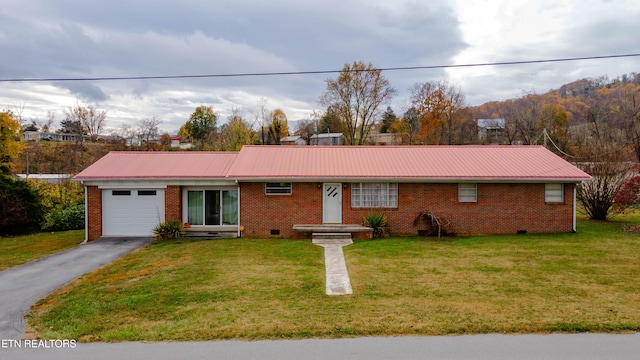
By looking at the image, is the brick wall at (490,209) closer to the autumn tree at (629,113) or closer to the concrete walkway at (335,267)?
the concrete walkway at (335,267)

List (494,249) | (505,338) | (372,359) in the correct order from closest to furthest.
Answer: (372,359) < (505,338) < (494,249)

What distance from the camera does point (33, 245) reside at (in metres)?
17.7

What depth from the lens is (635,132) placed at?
39094mm

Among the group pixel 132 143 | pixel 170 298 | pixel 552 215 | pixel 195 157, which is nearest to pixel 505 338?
pixel 170 298

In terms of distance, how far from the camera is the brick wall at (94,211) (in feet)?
57.7

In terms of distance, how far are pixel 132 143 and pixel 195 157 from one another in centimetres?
3533

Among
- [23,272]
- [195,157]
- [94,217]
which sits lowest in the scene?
[23,272]

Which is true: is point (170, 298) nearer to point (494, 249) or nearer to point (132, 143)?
point (494, 249)

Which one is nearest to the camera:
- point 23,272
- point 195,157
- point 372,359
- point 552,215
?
point 372,359

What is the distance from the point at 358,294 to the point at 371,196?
887cm

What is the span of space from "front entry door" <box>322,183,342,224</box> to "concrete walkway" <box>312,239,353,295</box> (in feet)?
4.90

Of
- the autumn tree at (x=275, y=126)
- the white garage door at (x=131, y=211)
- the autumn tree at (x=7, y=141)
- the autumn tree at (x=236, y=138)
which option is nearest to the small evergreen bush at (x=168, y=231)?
the white garage door at (x=131, y=211)

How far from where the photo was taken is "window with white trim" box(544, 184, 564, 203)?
55.8 ft

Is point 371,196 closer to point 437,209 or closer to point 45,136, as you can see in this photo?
point 437,209
